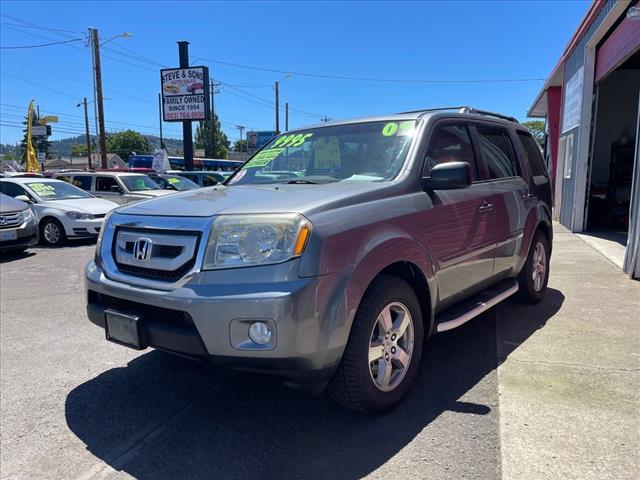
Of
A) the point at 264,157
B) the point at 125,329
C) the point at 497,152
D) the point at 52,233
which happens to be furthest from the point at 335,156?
the point at 52,233

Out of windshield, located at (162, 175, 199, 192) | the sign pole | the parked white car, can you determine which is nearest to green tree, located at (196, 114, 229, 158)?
the sign pole

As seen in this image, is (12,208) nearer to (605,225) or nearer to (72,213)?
(72,213)

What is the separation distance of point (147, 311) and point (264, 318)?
0.82m

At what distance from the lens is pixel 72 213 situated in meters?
10.7

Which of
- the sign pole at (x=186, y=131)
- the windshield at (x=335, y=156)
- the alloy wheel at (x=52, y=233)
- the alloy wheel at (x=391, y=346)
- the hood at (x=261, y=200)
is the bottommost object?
the alloy wheel at (x=52, y=233)

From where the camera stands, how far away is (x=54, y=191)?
38.2 ft

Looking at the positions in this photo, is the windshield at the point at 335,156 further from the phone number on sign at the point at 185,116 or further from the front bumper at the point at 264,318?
the phone number on sign at the point at 185,116

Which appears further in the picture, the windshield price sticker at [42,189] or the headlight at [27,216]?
the windshield price sticker at [42,189]

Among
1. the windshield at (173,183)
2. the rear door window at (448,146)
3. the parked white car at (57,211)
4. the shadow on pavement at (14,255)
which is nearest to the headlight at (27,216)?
the shadow on pavement at (14,255)

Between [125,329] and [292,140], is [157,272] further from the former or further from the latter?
[292,140]

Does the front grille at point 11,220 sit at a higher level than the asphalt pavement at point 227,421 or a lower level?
higher

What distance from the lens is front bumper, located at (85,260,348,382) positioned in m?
2.41

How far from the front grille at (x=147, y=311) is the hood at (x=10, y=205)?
690cm

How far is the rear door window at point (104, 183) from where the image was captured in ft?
44.4
